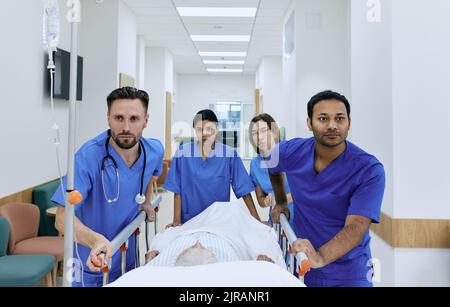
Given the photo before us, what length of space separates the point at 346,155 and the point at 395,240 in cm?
55

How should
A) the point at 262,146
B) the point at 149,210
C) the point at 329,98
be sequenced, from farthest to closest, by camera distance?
the point at 262,146
the point at 149,210
the point at 329,98

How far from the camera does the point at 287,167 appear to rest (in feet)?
4.43

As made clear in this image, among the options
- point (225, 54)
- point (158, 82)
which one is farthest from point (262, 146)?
point (225, 54)

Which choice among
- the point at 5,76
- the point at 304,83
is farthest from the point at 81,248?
the point at 304,83

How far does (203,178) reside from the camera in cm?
183

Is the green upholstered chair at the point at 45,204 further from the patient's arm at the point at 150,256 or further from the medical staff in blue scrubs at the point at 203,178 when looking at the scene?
the patient's arm at the point at 150,256

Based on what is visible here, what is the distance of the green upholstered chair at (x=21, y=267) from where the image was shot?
168cm

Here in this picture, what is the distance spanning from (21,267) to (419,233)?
1710 millimetres

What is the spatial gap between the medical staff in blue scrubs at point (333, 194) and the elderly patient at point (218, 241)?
15 cm

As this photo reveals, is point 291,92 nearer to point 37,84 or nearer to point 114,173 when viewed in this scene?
point 37,84

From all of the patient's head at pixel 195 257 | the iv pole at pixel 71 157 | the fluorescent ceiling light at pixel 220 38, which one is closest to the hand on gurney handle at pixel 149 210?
the patient's head at pixel 195 257

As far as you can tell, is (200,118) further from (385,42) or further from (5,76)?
(5,76)

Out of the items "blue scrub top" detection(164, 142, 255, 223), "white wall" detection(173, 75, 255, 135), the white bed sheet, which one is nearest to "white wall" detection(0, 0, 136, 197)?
"blue scrub top" detection(164, 142, 255, 223)

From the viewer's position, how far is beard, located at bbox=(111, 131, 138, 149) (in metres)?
1.13
